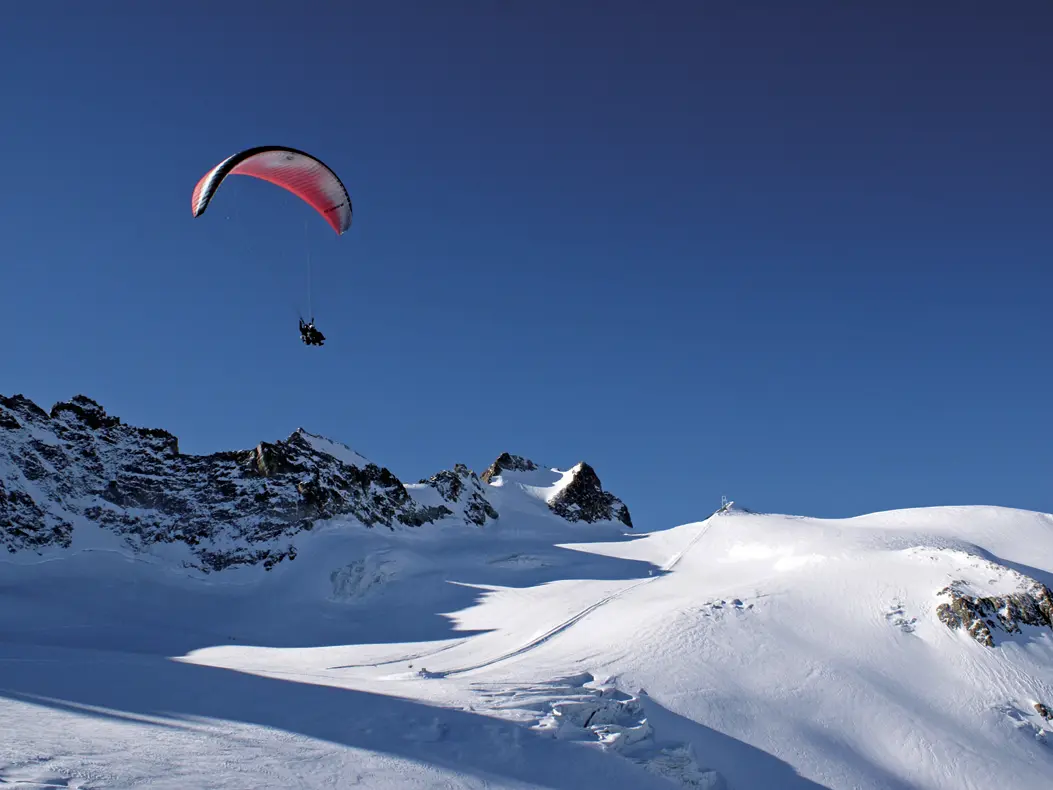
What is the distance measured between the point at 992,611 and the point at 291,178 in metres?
34.0

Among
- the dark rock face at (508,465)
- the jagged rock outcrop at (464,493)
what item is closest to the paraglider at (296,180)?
the jagged rock outcrop at (464,493)

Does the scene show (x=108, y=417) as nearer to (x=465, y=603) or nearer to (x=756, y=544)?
(x=465, y=603)

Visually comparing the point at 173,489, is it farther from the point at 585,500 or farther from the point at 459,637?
the point at 585,500

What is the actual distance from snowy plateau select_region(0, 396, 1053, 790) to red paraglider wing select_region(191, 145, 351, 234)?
15267 mm

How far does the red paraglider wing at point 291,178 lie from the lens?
2305 cm

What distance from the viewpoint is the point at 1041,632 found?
30047 millimetres

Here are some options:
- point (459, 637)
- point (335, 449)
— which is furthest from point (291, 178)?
point (335, 449)

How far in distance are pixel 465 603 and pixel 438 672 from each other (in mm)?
15718

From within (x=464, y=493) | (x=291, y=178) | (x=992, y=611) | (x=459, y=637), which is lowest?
(x=459, y=637)

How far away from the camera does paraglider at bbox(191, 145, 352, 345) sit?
23078 mm

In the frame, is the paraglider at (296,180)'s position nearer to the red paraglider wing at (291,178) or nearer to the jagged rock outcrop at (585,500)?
the red paraglider wing at (291,178)

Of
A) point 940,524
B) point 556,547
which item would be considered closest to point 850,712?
point 940,524

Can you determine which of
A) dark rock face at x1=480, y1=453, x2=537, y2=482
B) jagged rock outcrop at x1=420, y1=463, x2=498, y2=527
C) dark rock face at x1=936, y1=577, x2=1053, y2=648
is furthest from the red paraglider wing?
dark rock face at x1=480, y1=453, x2=537, y2=482

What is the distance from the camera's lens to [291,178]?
26.7 meters
